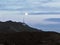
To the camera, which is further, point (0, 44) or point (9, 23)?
point (9, 23)

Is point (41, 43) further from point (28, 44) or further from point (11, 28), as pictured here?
point (11, 28)

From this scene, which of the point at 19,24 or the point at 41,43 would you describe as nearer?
the point at 41,43

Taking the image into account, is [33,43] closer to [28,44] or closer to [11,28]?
[28,44]

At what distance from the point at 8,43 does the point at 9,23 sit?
94.8 m

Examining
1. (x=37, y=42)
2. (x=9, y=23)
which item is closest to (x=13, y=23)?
(x=9, y=23)

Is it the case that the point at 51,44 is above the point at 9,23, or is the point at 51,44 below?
above

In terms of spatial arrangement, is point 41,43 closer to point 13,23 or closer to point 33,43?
point 33,43

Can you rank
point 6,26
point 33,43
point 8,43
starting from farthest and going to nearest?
point 6,26 → point 33,43 → point 8,43

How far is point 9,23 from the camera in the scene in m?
146

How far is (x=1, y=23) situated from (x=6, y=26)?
5309 mm

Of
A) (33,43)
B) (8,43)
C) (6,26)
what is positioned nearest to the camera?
(8,43)

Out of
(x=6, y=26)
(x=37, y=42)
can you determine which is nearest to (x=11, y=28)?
(x=6, y=26)

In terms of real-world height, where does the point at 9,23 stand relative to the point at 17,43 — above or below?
below

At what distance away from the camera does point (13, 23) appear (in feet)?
483
